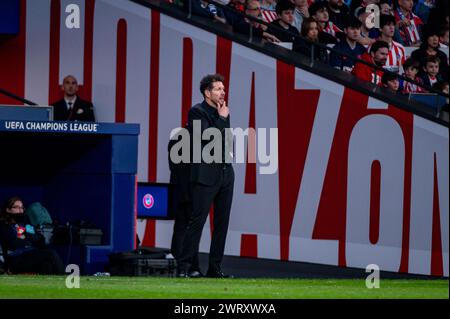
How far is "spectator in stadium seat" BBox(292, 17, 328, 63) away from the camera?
18.0m

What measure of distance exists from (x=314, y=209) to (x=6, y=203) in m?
4.56

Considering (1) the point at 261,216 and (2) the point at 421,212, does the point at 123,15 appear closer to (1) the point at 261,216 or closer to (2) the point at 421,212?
(1) the point at 261,216

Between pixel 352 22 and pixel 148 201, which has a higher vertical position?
pixel 352 22

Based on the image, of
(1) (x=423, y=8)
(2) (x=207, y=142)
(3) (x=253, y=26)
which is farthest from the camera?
(1) (x=423, y=8)

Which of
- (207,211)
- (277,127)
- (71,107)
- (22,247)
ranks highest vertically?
(71,107)

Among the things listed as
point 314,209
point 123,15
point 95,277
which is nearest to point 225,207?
point 95,277

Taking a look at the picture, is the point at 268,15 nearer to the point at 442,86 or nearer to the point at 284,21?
the point at 284,21

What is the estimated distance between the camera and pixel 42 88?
19.2 meters

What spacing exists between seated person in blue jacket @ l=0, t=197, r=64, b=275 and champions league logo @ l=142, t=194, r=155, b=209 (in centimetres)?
141

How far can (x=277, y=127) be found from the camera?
59.8 feet

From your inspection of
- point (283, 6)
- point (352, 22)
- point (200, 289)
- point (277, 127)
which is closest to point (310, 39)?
point (283, 6)

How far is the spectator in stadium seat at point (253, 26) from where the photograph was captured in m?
18.3

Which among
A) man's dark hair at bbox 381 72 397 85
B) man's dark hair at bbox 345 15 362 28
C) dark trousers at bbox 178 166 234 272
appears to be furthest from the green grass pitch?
man's dark hair at bbox 345 15 362 28

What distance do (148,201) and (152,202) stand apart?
6cm
